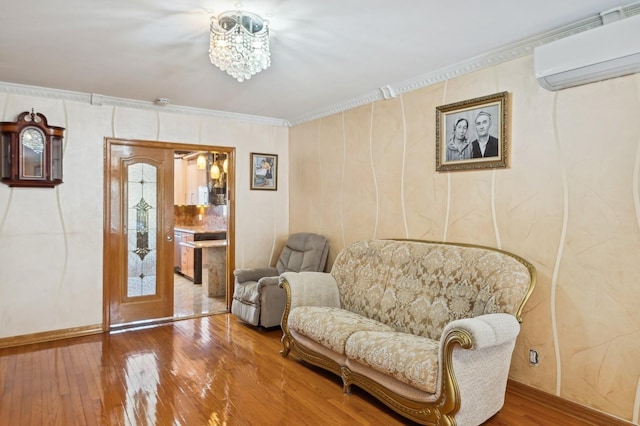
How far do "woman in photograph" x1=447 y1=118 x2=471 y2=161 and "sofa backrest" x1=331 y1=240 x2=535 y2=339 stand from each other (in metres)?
0.73

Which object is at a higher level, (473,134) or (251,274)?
(473,134)

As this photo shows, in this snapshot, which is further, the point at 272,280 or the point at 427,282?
the point at 272,280

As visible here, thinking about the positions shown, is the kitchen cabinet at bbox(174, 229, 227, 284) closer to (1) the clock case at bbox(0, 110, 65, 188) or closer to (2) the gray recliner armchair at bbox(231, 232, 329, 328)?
(2) the gray recliner armchair at bbox(231, 232, 329, 328)

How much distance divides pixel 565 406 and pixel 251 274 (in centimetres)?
328

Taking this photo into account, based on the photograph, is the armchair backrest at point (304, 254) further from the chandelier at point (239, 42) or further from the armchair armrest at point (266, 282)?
the chandelier at point (239, 42)

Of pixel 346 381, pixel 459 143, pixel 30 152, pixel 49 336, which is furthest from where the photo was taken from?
A: pixel 49 336

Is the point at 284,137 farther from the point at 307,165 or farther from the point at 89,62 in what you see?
the point at 89,62

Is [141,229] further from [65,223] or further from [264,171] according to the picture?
[264,171]

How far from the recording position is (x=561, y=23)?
2.60 m

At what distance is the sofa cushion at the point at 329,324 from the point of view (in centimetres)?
301

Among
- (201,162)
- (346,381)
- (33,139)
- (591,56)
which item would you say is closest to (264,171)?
(201,162)

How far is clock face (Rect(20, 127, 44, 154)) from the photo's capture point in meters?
3.95

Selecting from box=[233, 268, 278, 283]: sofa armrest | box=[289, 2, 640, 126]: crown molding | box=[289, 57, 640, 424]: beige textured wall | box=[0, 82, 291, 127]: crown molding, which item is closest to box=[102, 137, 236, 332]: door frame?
box=[0, 82, 291, 127]: crown molding

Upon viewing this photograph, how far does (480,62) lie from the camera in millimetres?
3199
